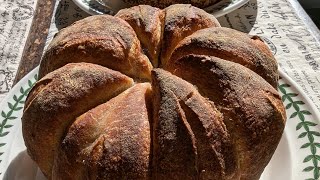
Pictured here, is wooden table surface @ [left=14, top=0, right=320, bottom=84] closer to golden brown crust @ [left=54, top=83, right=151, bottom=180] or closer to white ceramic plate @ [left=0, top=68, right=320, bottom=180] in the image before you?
white ceramic plate @ [left=0, top=68, right=320, bottom=180]

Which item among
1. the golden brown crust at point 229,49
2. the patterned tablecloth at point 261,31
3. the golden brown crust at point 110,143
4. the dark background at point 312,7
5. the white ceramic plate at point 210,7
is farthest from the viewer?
the dark background at point 312,7

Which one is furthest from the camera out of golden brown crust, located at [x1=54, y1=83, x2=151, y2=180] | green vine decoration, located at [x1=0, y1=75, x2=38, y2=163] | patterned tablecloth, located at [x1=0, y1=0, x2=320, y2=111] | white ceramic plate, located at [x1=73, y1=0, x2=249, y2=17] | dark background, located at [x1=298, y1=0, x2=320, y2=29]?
dark background, located at [x1=298, y1=0, x2=320, y2=29]

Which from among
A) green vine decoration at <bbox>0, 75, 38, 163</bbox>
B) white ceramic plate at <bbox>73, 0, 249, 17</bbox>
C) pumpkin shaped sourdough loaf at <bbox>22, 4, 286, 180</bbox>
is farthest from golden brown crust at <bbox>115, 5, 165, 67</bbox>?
white ceramic plate at <bbox>73, 0, 249, 17</bbox>

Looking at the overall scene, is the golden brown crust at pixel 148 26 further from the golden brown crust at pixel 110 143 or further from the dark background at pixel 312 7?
the dark background at pixel 312 7

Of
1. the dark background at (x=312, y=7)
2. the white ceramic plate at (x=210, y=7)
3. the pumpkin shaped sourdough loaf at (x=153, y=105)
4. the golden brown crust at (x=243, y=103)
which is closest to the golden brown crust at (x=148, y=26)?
the pumpkin shaped sourdough loaf at (x=153, y=105)

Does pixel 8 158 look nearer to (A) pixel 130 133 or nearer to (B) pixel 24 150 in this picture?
(B) pixel 24 150

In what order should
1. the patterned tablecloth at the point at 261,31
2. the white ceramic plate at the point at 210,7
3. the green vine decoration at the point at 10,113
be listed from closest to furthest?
the green vine decoration at the point at 10,113
the patterned tablecloth at the point at 261,31
the white ceramic plate at the point at 210,7

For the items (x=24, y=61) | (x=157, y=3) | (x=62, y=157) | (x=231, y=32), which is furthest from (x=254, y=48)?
(x=24, y=61)
